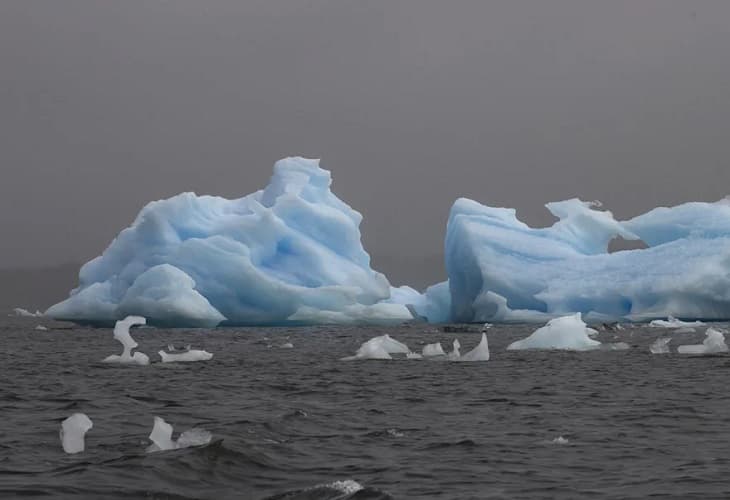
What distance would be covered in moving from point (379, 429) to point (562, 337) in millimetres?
15193

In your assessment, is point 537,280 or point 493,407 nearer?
point 493,407

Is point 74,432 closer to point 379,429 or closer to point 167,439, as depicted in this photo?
point 167,439

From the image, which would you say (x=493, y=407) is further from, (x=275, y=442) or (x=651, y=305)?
(x=651, y=305)

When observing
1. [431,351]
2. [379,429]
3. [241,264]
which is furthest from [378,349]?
[241,264]

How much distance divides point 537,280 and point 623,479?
107 feet

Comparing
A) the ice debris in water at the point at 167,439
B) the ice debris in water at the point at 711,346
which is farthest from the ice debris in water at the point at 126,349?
the ice debris in water at the point at 711,346

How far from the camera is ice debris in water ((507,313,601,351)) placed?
24.9 metres

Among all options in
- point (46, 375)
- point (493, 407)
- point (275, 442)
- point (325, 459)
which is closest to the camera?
point (325, 459)

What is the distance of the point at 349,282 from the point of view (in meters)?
39.8

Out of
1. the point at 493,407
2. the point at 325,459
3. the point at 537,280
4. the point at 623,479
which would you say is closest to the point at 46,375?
the point at 493,407

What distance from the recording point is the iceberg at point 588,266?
38.0 m

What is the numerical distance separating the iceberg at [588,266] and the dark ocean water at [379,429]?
59.5 ft

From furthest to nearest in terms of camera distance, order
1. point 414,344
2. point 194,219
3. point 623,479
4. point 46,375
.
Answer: point 194,219, point 414,344, point 46,375, point 623,479

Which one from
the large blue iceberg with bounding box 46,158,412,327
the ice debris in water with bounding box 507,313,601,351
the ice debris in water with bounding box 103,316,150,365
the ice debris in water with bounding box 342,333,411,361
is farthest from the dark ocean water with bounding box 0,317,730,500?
the large blue iceberg with bounding box 46,158,412,327
